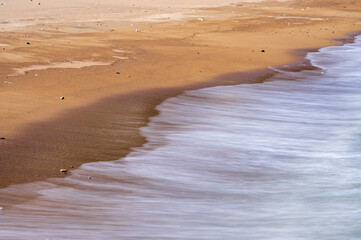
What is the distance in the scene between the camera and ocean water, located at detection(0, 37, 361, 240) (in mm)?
5422

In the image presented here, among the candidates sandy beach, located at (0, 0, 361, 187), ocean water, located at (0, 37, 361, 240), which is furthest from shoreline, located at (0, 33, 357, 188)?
ocean water, located at (0, 37, 361, 240)

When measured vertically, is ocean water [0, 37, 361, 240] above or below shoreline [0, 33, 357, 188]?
below

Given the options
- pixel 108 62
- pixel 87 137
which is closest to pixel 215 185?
pixel 87 137

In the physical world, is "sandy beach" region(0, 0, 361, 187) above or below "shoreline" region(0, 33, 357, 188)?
above

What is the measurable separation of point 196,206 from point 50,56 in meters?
8.31

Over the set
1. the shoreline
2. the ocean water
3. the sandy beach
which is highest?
the sandy beach

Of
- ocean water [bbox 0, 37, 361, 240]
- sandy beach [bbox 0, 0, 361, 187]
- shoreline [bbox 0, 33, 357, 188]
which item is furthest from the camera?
sandy beach [bbox 0, 0, 361, 187]

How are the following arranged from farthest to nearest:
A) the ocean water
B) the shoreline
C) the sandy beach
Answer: the sandy beach < the shoreline < the ocean water

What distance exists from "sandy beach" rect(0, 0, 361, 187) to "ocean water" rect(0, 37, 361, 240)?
0.44 meters

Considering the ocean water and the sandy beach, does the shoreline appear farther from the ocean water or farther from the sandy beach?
the ocean water

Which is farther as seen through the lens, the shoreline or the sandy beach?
the sandy beach

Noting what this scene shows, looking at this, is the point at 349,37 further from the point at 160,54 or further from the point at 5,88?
the point at 5,88

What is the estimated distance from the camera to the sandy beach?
293 inches

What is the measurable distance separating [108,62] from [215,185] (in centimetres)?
710
